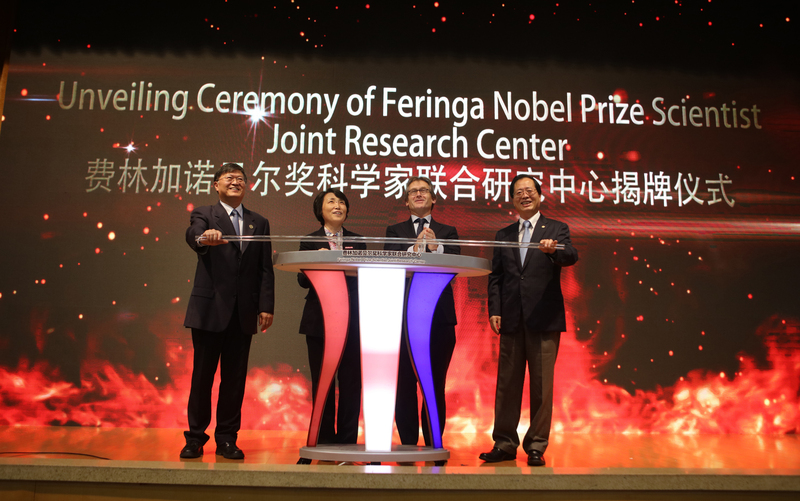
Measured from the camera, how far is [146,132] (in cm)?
387

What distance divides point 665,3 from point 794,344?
8.10 ft

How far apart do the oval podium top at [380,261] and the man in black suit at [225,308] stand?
0.61 m

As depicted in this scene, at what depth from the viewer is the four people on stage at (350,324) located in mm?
2535

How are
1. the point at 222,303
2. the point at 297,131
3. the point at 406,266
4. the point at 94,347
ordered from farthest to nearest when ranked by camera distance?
the point at 297,131
the point at 94,347
the point at 222,303
the point at 406,266

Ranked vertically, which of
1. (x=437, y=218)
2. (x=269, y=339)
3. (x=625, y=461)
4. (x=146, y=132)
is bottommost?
(x=625, y=461)

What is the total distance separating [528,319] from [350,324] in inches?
31.3

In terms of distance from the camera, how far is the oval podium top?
1919mm

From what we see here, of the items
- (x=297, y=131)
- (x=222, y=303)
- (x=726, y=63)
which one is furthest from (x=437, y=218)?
(x=726, y=63)

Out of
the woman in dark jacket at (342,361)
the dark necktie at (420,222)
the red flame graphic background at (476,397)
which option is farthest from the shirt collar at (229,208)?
the red flame graphic background at (476,397)

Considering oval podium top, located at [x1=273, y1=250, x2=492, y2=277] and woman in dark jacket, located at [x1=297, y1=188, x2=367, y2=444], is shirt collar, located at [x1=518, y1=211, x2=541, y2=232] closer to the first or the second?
oval podium top, located at [x1=273, y1=250, x2=492, y2=277]

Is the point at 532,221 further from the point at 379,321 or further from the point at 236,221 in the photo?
the point at 236,221

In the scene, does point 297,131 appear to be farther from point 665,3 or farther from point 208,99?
point 665,3

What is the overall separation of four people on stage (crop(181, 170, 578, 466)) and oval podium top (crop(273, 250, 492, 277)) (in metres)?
0.48

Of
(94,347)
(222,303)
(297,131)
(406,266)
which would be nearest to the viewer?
(406,266)
